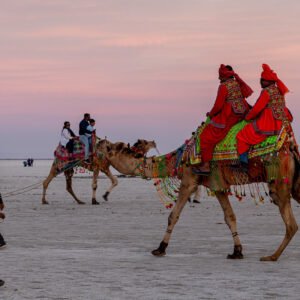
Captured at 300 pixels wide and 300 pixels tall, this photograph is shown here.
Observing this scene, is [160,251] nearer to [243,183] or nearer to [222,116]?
[243,183]

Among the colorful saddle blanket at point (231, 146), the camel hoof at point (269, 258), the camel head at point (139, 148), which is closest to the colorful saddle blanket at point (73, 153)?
the camel head at point (139, 148)

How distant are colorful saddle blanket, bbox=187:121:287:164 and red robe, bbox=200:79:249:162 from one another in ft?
0.25

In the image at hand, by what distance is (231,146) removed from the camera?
41.6ft

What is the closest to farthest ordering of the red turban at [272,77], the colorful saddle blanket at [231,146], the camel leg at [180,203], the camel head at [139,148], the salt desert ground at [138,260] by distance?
the salt desert ground at [138,260] < the colorful saddle blanket at [231,146] < the red turban at [272,77] < the camel leg at [180,203] < the camel head at [139,148]

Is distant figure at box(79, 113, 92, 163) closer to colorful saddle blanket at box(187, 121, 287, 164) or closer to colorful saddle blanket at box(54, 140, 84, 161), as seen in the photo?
colorful saddle blanket at box(54, 140, 84, 161)

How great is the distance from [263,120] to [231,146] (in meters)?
0.59

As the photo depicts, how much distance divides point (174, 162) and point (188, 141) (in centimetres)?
59

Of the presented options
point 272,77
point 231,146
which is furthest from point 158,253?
point 272,77

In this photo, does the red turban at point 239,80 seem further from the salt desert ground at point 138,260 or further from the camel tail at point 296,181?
the salt desert ground at point 138,260

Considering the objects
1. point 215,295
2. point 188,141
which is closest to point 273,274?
point 215,295

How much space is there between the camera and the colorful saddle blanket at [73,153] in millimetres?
27422

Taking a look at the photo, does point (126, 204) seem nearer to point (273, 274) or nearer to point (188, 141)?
point (188, 141)

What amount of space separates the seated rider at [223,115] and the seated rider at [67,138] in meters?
14.8

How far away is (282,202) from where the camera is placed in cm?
1255
